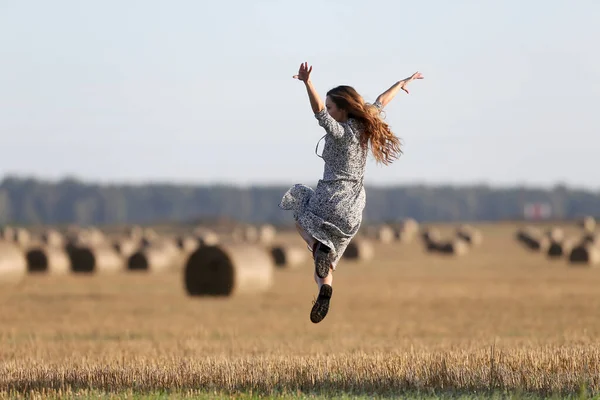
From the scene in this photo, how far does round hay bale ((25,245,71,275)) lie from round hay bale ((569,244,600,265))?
1991 cm

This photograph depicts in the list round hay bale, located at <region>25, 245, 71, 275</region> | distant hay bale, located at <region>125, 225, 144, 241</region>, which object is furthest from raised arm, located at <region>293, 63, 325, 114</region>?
distant hay bale, located at <region>125, 225, 144, 241</region>

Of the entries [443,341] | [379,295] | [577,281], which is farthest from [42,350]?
[577,281]

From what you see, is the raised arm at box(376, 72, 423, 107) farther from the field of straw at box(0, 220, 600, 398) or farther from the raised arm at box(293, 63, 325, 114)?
the field of straw at box(0, 220, 600, 398)

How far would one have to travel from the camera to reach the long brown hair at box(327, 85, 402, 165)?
10.1m

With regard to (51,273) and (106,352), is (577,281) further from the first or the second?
(106,352)

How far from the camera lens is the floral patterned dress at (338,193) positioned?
1020cm

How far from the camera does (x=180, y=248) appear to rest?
6162 centimetres

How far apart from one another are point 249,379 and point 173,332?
907 cm

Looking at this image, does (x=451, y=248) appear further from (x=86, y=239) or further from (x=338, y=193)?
(x=338, y=193)

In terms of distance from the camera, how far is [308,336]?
19891 millimetres

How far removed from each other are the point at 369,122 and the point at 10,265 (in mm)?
26067

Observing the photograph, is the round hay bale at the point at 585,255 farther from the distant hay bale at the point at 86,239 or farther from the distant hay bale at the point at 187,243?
the distant hay bale at the point at 187,243

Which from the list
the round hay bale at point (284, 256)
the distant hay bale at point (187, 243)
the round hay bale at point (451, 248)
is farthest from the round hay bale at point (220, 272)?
the round hay bale at point (451, 248)

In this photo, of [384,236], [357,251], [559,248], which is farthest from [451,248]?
[384,236]
